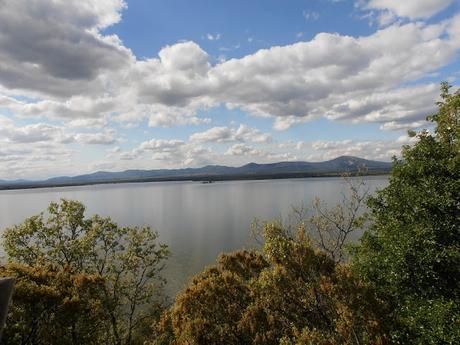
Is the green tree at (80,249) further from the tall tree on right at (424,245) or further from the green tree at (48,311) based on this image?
the tall tree on right at (424,245)

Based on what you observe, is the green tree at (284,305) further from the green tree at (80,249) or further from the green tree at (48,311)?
the green tree at (80,249)

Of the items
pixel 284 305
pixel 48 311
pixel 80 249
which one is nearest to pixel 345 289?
pixel 284 305

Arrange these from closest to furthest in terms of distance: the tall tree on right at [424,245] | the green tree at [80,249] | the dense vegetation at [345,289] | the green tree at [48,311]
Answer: the tall tree on right at [424,245], the dense vegetation at [345,289], the green tree at [48,311], the green tree at [80,249]

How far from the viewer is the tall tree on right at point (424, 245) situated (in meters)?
12.4

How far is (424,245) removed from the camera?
13914 mm

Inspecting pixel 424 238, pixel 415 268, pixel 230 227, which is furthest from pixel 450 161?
pixel 230 227

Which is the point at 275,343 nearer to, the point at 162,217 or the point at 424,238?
the point at 424,238

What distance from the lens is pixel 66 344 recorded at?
15.5 meters

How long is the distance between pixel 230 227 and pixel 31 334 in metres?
63.0

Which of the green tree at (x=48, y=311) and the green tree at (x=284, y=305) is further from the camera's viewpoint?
the green tree at (x=48, y=311)

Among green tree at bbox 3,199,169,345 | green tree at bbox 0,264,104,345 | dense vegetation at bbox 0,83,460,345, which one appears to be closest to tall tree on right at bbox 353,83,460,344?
dense vegetation at bbox 0,83,460,345

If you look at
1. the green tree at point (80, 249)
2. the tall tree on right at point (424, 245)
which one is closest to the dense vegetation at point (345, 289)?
the tall tree on right at point (424, 245)

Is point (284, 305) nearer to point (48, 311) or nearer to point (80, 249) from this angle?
point (48, 311)

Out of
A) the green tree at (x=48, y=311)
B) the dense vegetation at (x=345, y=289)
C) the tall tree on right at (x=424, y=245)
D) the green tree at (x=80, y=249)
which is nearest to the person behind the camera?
the tall tree on right at (x=424, y=245)
